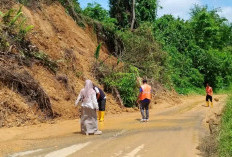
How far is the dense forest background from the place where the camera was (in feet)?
74.2

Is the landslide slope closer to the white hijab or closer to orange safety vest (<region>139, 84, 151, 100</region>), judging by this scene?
the white hijab

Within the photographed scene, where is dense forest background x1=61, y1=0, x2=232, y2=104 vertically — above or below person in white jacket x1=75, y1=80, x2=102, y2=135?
above

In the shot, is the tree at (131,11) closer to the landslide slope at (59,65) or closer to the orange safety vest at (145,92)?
the landslide slope at (59,65)

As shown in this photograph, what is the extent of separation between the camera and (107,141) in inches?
330

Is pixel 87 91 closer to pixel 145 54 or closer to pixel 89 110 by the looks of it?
pixel 89 110

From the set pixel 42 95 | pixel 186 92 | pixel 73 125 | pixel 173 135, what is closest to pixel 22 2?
pixel 42 95

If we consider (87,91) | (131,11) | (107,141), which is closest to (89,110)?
(87,91)

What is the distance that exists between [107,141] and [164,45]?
24992 millimetres

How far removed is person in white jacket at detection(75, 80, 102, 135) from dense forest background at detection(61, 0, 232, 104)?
10059 mm

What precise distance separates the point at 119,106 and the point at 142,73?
18.8ft

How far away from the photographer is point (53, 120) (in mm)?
11766

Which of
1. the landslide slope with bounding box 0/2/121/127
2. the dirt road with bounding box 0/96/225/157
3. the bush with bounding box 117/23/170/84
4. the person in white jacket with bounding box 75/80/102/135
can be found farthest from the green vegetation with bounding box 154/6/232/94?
the person in white jacket with bounding box 75/80/102/135

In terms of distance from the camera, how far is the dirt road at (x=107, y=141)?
709 cm

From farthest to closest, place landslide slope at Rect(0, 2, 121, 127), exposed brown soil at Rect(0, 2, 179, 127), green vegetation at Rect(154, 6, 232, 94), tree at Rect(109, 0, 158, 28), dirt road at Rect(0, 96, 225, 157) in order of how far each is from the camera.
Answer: tree at Rect(109, 0, 158, 28), green vegetation at Rect(154, 6, 232, 94), exposed brown soil at Rect(0, 2, 179, 127), landslide slope at Rect(0, 2, 121, 127), dirt road at Rect(0, 96, 225, 157)
